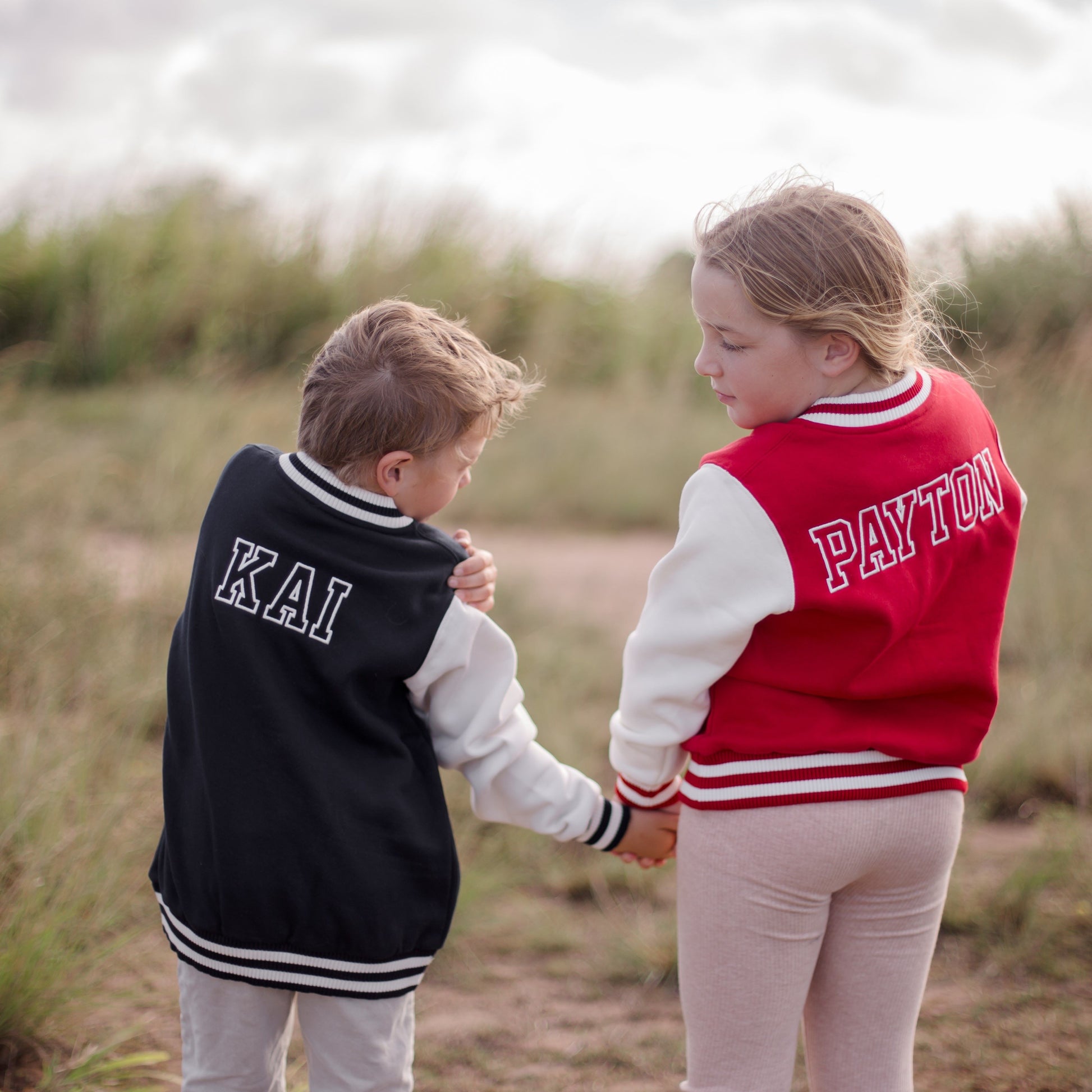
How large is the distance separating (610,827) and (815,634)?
19.5 inches

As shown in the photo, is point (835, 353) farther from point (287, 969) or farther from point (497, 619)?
point (497, 619)

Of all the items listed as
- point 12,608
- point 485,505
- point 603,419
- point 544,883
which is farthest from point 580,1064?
point 603,419

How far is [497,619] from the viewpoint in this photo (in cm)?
424

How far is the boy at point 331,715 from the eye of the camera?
136 cm

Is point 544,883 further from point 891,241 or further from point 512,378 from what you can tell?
point 891,241

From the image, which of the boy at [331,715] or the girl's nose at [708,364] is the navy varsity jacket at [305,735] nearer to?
the boy at [331,715]

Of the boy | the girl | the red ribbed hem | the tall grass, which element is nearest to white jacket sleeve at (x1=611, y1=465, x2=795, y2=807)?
the girl

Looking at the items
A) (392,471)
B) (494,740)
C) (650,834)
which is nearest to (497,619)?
(650,834)

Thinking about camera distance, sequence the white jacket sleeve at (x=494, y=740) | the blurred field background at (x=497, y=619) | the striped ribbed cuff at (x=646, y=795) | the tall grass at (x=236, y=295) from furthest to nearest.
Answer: the tall grass at (x=236, y=295), the blurred field background at (x=497, y=619), the striped ribbed cuff at (x=646, y=795), the white jacket sleeve at (x=494, y=740)

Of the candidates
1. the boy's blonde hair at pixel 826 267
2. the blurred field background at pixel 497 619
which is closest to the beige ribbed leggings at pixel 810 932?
the boy's blonde hair at pixel 826 267

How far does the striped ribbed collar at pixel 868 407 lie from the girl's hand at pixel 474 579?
1.47 feet

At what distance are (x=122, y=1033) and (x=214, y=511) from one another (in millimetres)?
1049

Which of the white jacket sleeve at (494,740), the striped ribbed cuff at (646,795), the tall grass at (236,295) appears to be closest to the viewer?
the white jacket sleeve at (494,740)

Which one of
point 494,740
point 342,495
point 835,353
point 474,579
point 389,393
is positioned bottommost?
point 494,740
